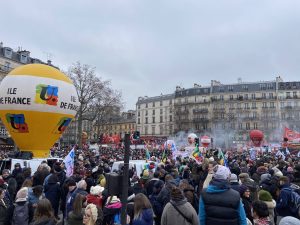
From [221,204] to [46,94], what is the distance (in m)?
14.1

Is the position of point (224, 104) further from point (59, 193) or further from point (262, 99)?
point (59, 193)

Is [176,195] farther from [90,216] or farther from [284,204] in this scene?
[284,204]

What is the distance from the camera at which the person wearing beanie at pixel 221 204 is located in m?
4.45

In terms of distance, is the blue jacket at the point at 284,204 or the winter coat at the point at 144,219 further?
the blue jacket at the point at 284,204

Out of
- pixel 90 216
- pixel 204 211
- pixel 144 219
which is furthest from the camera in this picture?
pixel 144 219

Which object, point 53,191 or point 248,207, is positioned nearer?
point 248,207

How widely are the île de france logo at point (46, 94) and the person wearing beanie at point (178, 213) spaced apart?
43.4 ft

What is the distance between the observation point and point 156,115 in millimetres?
91125

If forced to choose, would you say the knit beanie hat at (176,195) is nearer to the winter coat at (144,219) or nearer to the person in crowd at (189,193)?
the winter coat at (144,219)

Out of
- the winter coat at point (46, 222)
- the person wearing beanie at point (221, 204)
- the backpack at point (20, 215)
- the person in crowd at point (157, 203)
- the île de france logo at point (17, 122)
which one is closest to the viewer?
the person wearing beanie at point (221, 204)

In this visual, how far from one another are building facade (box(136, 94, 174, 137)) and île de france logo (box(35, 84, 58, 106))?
69338 millimetres

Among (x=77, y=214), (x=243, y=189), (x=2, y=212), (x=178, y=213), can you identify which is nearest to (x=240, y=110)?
(x=243, y=189)

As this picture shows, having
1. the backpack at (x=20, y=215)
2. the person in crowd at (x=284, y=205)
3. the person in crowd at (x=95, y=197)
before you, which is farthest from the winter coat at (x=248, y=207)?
the backpack at (x=20, y=215)

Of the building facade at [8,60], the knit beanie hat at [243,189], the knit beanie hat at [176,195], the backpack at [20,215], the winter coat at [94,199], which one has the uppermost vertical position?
the building facade at [8,60]
